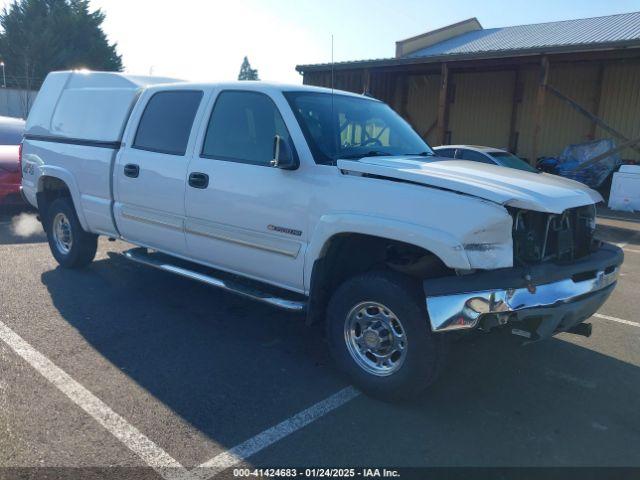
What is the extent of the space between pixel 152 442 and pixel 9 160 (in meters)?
7.51

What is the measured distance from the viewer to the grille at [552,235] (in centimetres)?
339

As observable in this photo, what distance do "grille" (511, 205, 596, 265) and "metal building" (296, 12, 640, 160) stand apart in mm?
12515

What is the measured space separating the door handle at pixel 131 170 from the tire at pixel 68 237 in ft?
4.32

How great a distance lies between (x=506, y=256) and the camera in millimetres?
3230

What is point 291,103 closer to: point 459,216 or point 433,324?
point 459,216

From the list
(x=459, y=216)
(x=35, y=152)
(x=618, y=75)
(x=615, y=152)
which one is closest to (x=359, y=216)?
(x=459, y=216)

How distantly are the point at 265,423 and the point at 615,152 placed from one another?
15.1 meters

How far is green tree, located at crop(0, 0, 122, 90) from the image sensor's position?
4484 cm

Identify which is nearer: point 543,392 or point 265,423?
point 265,423

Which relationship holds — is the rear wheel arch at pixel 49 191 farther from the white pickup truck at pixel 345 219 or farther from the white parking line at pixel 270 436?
the white parking line at pixel 270 436

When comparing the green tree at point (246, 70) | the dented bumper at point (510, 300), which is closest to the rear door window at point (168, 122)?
the dented bumper at point (510, 300)

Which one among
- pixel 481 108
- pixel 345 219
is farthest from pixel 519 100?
pixel 345 219

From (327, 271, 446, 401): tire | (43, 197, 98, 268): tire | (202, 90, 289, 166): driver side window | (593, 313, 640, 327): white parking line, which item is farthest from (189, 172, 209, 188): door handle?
(593, 313, 640, 327): white parking line

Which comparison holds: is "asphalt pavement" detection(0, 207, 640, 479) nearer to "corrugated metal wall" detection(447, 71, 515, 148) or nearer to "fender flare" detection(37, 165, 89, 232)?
"fender flare" detection(37, 165, 89, 232)
